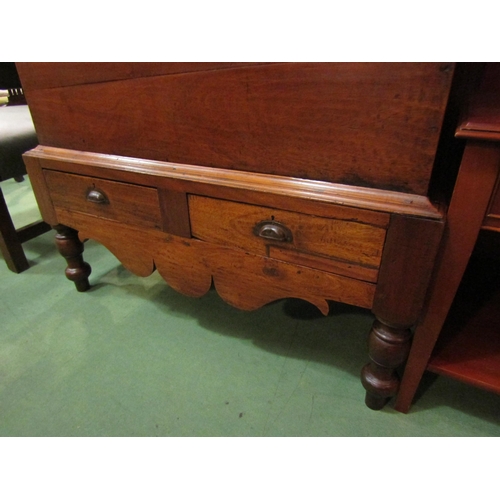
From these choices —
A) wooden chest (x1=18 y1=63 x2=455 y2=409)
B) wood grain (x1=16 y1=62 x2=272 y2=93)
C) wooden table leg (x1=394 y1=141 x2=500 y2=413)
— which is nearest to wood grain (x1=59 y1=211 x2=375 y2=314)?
wooden chest (x1=18 y1=63 x2=455 y2=409)

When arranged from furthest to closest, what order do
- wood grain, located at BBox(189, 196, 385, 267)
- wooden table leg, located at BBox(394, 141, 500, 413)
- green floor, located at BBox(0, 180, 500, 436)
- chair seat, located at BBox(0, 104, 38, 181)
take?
chair seat, located at BBox(0, 104, 38, 181) → green floor, located at BBox(0, 180, 500, 436) → wood grain, located at BBox(189, 196, 385, 267) → wooden table leg, located at BBox(394, 141, 500, 413)

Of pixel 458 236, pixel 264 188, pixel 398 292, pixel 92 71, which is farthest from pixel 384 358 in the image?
pixel 92 71

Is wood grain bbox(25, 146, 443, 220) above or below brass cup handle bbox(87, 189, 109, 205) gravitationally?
above

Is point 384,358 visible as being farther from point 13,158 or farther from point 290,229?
point 13,158

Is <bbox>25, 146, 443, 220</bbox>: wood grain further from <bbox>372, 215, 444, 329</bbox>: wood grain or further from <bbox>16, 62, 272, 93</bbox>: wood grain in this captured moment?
<bbox>16, 62, 272, 93</bbox>: wood grain

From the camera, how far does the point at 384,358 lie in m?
0.67

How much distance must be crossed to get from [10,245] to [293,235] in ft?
3.57

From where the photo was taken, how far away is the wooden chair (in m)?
1.16

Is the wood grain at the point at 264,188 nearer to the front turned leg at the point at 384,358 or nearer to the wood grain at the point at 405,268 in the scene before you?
the wood grain at the point at 405,268

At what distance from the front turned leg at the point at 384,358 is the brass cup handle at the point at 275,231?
0.78 feet

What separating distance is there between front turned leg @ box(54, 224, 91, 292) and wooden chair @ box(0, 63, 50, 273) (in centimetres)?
30

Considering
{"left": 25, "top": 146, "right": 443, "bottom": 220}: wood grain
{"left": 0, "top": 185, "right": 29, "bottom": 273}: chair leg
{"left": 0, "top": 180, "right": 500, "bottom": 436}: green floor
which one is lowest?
{"left": 0, "top": 180, "right": 500, "bottom": 436}: green floor

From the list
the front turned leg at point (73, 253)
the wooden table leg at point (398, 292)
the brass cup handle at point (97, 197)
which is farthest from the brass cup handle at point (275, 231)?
the front turned leg at point (73, 253)

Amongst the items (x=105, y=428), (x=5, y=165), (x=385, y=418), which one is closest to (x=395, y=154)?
(x=385, y=418)
